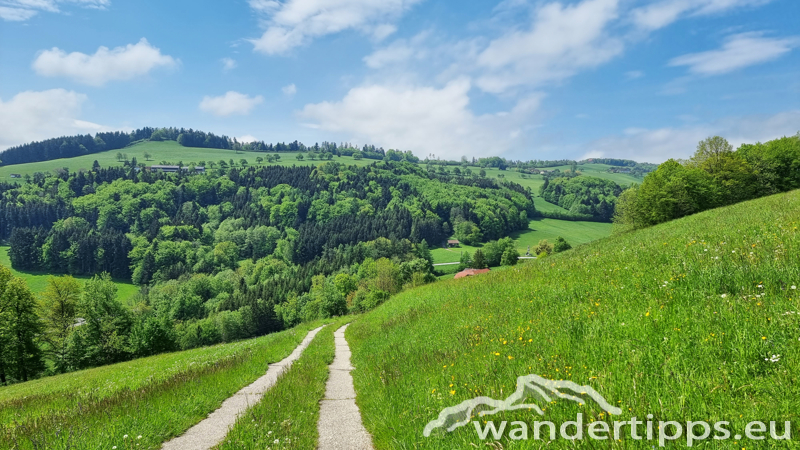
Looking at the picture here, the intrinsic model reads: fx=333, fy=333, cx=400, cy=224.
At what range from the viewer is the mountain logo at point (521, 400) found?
4660 mm


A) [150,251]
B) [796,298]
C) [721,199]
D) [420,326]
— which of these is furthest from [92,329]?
[150,251]

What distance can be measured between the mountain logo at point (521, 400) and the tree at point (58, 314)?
193 ft

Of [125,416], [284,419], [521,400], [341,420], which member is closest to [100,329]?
[125,416]

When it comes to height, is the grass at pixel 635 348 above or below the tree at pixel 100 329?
above

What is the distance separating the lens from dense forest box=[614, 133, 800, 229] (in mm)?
46906

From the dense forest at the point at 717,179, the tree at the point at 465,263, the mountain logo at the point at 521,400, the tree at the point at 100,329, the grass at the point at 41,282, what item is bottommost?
the grass at the point at 41,282

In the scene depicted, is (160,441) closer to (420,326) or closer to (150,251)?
(420,326)

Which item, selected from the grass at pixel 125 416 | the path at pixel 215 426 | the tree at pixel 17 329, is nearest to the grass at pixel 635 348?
the path at pixel 215 426

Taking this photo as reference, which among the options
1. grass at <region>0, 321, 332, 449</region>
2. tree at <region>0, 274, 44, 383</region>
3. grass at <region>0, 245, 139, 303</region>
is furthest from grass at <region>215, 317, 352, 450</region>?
grass at <region>0, 245, 139, 303</region>

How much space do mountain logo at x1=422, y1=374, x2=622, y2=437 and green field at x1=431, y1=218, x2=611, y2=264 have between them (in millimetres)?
138295

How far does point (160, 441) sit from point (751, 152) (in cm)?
7943

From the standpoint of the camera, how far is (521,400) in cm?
507

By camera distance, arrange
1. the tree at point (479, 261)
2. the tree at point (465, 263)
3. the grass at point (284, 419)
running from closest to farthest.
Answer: the grass at point (284, 419) < the tree at point (479, 261) < the tree at point (465, 263)

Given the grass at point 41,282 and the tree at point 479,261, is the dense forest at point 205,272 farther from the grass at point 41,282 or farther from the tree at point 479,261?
the tree at point 479,261
